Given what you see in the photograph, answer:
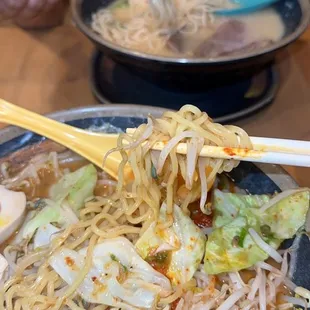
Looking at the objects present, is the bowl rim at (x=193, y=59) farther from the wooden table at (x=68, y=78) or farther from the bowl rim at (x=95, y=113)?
the wooden table at (x=68, y=78)

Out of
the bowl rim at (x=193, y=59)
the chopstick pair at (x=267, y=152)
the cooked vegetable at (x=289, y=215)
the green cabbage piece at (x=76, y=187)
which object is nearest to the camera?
the chopstick pair at (x=267, y=152)

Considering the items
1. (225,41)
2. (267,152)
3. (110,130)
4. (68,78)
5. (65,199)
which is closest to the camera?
(267,152)

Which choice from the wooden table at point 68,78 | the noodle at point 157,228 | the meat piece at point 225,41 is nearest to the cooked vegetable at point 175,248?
the noodle at point 157,228

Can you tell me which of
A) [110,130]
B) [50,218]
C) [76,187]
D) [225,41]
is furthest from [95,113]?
[225,41]

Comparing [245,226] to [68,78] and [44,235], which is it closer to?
[44,235]

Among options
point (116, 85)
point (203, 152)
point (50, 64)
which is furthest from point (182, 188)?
point (50, 64)

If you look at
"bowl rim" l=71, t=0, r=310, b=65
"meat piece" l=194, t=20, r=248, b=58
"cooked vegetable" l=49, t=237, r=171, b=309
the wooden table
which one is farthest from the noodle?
"meat piece" l=194, t=20, r=248, b=58
